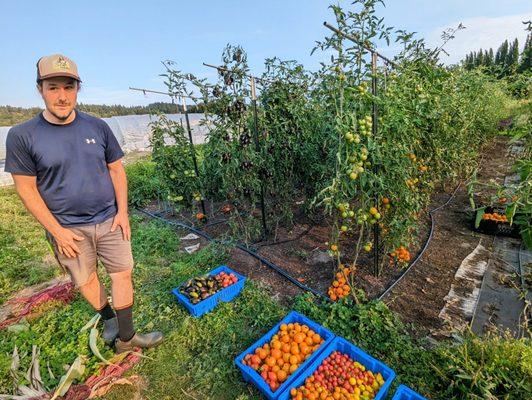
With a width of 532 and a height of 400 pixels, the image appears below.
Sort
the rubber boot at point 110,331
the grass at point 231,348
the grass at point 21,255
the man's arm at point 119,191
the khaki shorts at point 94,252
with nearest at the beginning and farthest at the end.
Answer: the grass at point 231,348, the khaki shorts at point 94,252, the man's arm at point 119,191, the rubber boot at point 110,331, the grass at point 21,255

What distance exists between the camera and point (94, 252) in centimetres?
191

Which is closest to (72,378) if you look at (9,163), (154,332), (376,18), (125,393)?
(125,393)

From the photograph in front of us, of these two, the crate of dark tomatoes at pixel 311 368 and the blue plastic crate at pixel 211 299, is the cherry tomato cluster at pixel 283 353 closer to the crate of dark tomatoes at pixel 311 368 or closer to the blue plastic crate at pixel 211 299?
the crate of dark tomatoes at pixel 311 368

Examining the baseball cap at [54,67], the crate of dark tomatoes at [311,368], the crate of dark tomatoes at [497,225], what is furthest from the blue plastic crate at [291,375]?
the crate of dark tomatoes at [497,225]

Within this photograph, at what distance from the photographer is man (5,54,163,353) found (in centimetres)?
156

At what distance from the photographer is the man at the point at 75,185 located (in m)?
1.56

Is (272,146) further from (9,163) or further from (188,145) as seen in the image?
(9,163)

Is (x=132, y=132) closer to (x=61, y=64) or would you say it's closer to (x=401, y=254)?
(x=61, y=64)

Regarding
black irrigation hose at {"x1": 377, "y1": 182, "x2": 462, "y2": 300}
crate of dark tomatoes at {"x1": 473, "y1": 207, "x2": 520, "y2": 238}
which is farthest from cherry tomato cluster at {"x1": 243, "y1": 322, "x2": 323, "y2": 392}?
crate of dark tomatoes at {"x1": 473, "y1": 207, "x2": 520, "y2": 238}

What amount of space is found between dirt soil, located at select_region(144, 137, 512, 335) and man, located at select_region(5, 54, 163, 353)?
1.36 metres

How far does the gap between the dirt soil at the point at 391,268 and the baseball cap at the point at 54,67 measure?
237cm

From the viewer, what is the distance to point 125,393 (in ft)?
5.91

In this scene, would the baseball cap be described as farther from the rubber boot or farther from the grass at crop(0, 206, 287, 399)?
the grass at crop(0, 206, 287, 399)

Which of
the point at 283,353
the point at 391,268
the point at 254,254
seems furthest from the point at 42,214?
the point at 391,268
